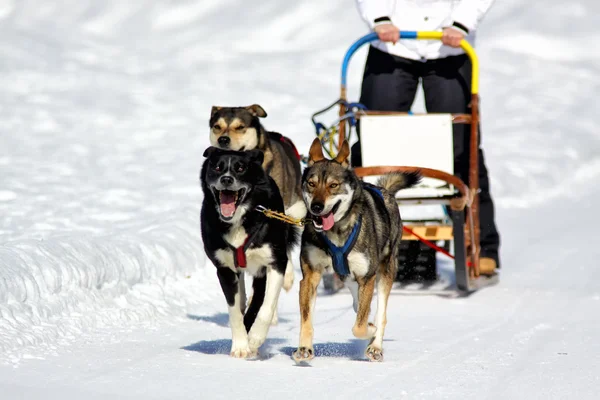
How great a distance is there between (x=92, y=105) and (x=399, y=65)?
679cm

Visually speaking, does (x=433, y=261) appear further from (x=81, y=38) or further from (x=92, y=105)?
(x=81, y=38)

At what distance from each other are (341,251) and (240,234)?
0.44 meters

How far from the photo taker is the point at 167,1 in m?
19.2

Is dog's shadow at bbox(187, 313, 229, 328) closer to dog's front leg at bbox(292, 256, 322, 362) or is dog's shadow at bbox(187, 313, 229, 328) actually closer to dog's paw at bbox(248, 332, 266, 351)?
dog's paw at bbox(248, 332, 266, 351)

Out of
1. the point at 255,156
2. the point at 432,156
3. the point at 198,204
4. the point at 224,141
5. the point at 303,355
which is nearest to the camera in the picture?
the point at 303,355

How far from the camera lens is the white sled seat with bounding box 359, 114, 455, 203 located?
19.4ft

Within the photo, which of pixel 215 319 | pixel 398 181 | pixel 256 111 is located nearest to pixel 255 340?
pixel 215 319

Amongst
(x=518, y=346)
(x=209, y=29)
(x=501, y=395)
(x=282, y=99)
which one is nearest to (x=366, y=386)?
(x=501, y=395)

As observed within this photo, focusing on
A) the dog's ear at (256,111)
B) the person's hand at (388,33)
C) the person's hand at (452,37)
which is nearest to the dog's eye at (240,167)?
the dog's ear at (256,111)

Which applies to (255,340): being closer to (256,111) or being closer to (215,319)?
(215,319)

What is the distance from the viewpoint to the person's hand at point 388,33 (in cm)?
584

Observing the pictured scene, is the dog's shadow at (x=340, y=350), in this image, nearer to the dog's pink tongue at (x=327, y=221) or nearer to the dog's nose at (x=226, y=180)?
the dog's pink tongue at (x=327, y=221)

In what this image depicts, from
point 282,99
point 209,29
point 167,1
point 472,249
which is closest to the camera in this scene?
point 472,249

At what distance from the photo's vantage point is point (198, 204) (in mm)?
8055
